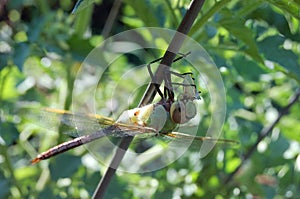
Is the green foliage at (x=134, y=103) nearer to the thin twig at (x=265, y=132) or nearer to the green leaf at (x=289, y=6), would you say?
the thin twig at (x=265, y=132)

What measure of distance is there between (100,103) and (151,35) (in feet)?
0.94

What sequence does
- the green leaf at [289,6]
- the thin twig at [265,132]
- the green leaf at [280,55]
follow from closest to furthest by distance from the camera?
the green leaf at [289,6], the green leaf at [280,55], the thin twig at [265,132]

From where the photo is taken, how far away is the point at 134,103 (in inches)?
38.0

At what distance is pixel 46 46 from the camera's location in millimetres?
1109

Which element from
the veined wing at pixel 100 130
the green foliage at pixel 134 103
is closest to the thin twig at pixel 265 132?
the green foliage at pixel 134 103

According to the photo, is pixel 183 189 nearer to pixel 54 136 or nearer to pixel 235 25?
pixel 54 136

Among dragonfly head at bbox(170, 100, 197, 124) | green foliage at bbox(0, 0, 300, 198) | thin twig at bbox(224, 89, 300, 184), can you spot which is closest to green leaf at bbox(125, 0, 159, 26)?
green foliage at bbox(0, 0, 300, 198)

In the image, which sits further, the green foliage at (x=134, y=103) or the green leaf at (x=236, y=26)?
the green foliage at (x=134, y=103)

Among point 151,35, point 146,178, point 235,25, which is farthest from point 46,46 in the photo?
point 235,25

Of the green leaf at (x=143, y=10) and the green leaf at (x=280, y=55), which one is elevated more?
the green leaf at (x=143, y=10)

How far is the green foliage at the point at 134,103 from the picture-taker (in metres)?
1.12

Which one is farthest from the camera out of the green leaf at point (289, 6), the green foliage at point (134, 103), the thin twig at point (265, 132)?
the thin twig at point (265, 132)

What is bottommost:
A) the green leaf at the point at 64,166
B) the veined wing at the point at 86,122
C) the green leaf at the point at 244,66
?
the green leaf at the point at 64,166

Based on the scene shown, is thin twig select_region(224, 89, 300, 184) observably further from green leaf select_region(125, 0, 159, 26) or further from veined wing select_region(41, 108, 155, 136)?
veined wing select_region(41, 108, 155, 136)
